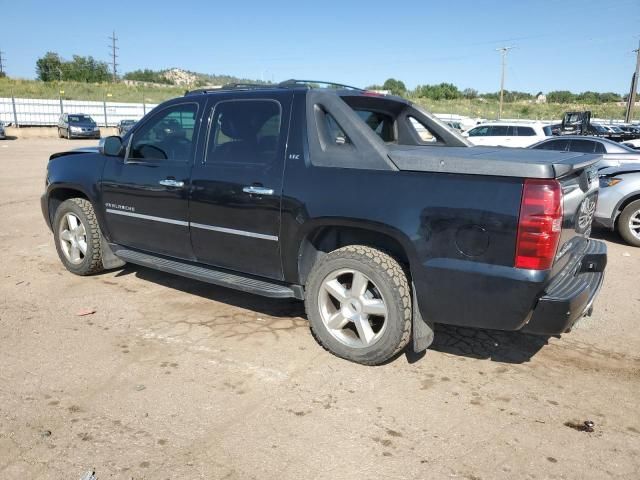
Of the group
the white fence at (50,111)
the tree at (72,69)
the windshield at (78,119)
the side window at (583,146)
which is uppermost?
the tree at (72,69)

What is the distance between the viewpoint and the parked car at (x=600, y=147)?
1094cm

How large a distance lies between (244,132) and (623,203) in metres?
6.02

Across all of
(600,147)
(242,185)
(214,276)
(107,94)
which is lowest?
(214,276)

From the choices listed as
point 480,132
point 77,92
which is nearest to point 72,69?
point 77,92

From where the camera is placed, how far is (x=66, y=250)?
5.72 meters

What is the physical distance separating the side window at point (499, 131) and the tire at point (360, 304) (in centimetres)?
1768

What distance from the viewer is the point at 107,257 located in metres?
5.46

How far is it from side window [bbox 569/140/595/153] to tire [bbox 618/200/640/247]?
4416mm

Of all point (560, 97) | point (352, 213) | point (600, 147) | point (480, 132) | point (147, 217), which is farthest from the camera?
point (560, 97)

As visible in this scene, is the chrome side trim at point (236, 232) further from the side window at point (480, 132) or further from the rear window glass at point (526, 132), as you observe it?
the side window at point (480, 132)

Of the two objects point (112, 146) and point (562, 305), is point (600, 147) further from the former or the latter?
point (112, 146)

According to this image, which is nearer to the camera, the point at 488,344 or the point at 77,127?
the point at 488,344

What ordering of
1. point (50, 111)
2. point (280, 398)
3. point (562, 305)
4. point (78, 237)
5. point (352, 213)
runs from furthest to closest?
point (50, 111)
point (78, 237)
point (352, 213)
point (280, 398)
point (562, 305)

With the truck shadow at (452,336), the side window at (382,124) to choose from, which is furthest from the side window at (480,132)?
the truck shadow at (452,336)
